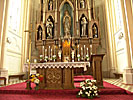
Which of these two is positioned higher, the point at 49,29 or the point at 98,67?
the point at 49,29

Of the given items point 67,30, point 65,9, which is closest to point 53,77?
point 67,30

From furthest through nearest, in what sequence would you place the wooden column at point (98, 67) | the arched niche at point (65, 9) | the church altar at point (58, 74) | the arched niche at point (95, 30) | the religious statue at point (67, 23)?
1. the arched niche at point (65, 9)
2. the religious statue at point (67, 23)
3. the arched niche at point (95, 30)
4. the wooden column at point (98, 67)
5. the church altar at point (58, 74)

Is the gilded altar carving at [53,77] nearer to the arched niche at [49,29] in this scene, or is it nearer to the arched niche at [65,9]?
the arched niche at [49,29]

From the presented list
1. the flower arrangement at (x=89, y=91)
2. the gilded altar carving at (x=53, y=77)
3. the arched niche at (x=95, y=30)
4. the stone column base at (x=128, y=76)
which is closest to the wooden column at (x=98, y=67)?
the flower arrangement at (x=89, y=91)

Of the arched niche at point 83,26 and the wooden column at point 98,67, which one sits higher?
the arched niche at point 83,26

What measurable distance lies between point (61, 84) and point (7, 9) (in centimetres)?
649

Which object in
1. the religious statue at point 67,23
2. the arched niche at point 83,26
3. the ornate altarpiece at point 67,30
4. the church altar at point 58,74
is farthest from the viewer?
the religious statue at point 67,23

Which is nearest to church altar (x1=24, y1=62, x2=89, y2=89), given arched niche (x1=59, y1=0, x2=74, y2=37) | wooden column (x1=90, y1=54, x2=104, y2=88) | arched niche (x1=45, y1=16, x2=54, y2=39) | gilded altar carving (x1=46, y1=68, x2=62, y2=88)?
gilded altar carving (x1=46, y1=68, x2=62, y2=88)

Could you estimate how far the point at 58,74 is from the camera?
17.6ft

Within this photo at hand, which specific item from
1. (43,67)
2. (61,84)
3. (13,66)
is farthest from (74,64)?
(13,66)

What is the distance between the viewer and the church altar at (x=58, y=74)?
5246 millimetres

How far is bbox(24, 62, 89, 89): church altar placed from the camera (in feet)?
17.2

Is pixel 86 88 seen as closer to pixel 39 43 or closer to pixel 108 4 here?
pixel 39 43

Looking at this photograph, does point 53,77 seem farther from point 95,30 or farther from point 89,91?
point 95,30
